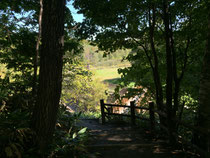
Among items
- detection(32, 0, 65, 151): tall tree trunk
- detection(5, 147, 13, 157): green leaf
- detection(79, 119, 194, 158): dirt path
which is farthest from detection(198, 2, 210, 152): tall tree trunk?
detection(5, 147, 13, 157): green leaf

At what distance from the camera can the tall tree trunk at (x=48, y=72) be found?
4141 millimetres

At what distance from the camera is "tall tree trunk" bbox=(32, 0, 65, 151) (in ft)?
13.6

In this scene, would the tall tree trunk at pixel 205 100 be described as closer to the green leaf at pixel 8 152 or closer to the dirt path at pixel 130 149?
the dirt path at pixel 130 149

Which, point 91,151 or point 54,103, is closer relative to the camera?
point 54,103

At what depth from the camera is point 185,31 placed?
613 centimetres

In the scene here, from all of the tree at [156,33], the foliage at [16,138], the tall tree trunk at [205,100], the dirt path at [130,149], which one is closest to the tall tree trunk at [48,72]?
the foliage at [16,138]

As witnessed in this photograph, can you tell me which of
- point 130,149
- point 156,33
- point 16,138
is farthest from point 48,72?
point 156,33

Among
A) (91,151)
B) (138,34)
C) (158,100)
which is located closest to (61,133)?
(91,151)

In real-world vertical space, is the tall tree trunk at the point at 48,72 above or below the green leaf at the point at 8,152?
above

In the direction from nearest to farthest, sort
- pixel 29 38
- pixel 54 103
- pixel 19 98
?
pixel 54 103
pixel 19 98
pixel 29 38

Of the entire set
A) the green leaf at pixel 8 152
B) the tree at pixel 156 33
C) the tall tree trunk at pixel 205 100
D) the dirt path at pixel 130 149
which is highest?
the tree at pixel 156 33

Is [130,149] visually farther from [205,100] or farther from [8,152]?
[8,152]

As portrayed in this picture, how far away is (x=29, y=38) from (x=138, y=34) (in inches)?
213

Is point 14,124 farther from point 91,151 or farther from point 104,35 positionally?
point 104,35
